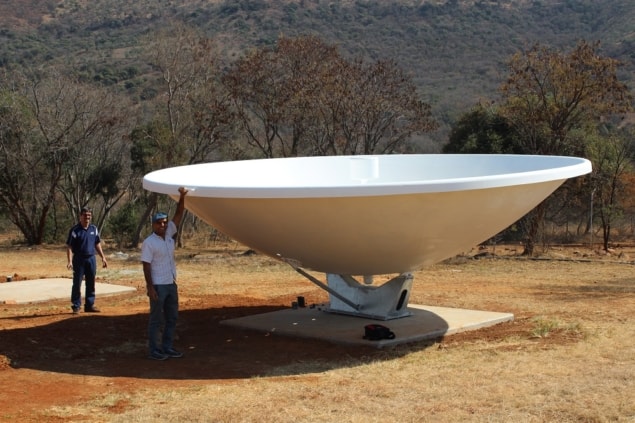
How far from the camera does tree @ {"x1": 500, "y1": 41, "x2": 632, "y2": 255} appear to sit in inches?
745

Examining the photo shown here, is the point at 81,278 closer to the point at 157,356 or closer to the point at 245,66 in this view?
the point at 157,356

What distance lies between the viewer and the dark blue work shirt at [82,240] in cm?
1139

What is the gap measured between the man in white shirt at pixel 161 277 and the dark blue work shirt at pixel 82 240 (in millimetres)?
2879

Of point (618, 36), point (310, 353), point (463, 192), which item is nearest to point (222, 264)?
point (310, 353)

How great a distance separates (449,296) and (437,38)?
4423cm

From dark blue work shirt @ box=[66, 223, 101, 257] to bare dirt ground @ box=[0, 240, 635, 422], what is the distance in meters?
0.77

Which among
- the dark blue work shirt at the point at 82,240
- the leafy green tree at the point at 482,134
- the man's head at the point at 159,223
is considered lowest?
the dark blue work shirt at the point at 82,240

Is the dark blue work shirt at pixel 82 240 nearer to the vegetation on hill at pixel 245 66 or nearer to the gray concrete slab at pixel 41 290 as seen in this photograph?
the gray concrete slab at pixel 41 290

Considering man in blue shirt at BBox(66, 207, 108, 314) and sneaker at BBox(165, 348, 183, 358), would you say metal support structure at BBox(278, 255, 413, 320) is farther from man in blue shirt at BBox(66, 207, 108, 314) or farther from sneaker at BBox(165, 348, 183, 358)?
man in blue shirt at BBox(66, 207, 108, 314)

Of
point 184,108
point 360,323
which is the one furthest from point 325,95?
point 360,323

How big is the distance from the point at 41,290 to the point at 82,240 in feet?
7.83

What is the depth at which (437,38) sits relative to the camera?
55.0 metres

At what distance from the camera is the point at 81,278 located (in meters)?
11.4

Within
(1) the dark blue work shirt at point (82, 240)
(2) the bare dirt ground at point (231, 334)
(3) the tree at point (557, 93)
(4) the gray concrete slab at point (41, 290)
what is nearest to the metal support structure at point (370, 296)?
(2) the bare dirt ground at point (231, 334)
